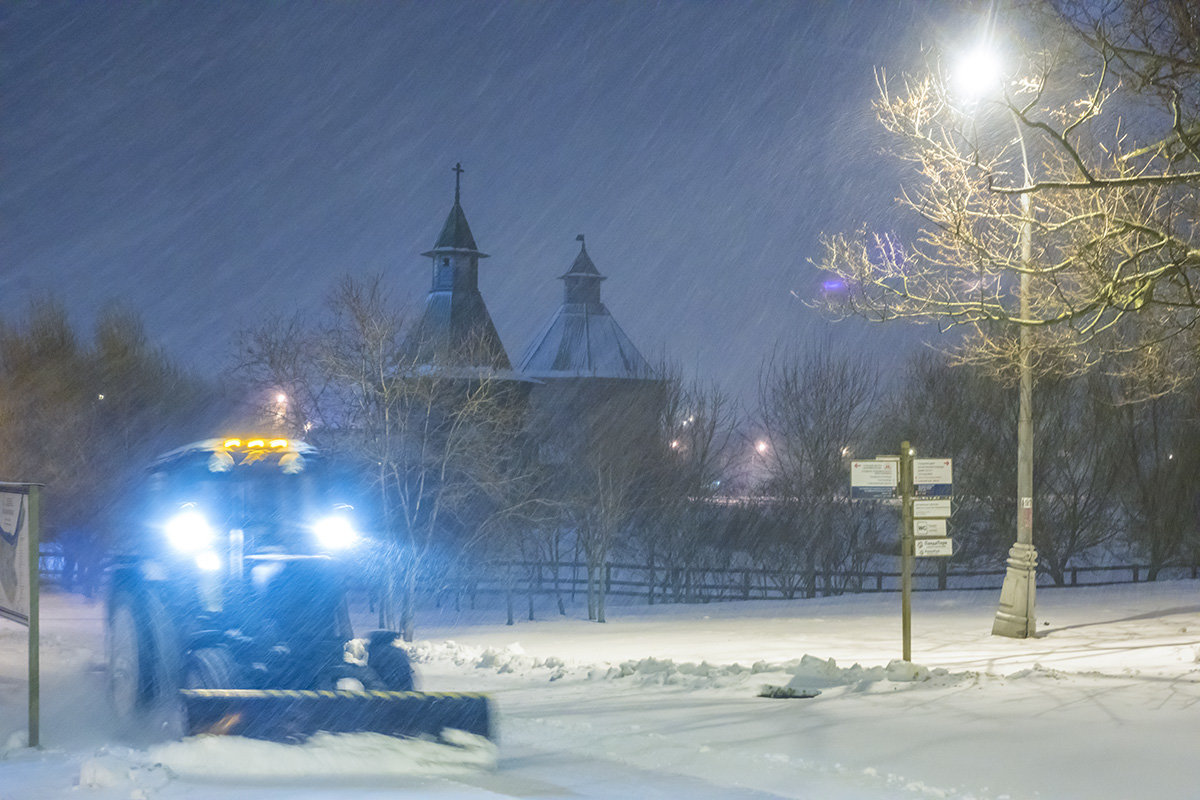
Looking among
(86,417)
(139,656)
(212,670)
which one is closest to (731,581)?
(86,417)

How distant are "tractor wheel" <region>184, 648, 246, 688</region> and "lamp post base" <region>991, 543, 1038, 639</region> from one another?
12430 mm

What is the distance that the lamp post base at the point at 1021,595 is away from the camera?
16719 millimetres

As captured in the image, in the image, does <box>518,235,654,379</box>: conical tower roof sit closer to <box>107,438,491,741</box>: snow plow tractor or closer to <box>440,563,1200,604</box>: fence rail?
<box>440,563,1200,604</box>: fence rail

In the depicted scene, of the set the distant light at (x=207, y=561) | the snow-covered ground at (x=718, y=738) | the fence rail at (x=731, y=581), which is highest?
the distant light at (x=207, y=561)

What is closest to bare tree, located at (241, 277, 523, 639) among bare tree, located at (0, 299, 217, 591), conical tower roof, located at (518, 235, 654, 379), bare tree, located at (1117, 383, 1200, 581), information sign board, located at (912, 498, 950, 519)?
bare tree, located at (0, 299, 217, 591)

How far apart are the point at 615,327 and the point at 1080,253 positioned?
2233 inches

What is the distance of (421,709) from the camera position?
8031 mm

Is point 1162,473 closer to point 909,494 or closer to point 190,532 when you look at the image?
point 909,494

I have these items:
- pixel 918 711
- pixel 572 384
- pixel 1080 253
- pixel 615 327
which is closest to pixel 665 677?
pixel 918 711

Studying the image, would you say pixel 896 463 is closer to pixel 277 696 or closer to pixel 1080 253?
pixel 1080 253

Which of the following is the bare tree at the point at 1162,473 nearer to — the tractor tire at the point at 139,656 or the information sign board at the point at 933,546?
the information sign board at the point at 933,546

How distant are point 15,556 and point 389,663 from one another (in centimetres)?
304

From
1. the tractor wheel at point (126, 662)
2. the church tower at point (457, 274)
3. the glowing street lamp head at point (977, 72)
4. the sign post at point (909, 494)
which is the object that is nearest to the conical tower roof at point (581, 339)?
the church tower at point (457, 274)

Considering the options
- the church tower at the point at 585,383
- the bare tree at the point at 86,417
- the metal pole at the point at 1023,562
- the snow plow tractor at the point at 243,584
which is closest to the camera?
the snow plow tractor at the point at 243,584
